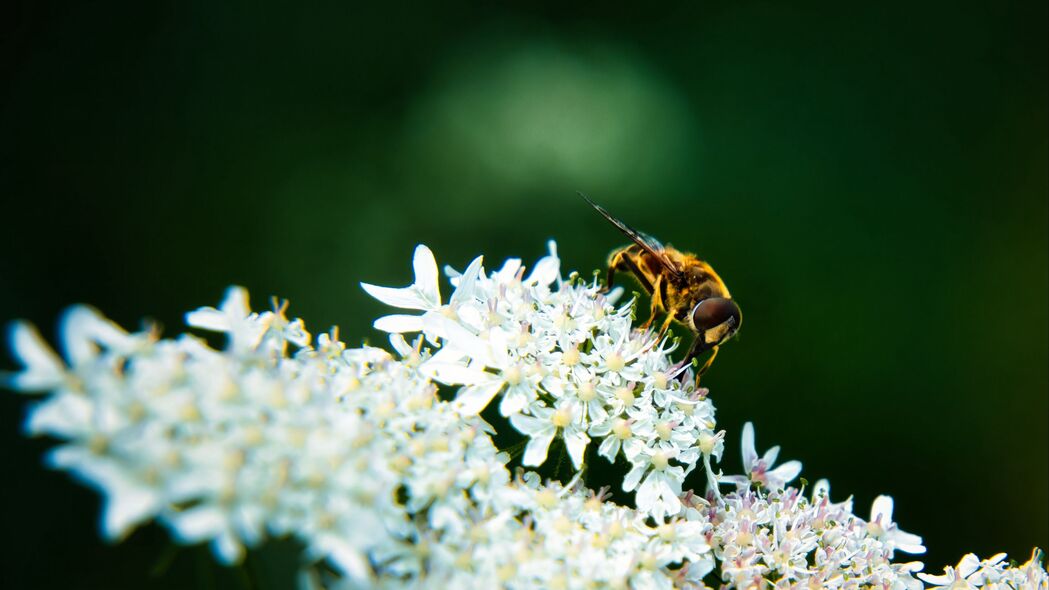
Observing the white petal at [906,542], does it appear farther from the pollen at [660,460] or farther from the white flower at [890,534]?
the pollen at [660,460]

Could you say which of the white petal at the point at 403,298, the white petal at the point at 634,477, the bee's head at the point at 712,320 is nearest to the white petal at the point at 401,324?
the white petal at the point at 403,298

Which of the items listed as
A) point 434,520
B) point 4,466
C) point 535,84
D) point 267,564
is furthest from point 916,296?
point 4,466

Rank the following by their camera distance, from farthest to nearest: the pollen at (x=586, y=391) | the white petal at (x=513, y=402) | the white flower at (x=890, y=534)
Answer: the white flower at (x=890, y=534), the pollen at (x=586, y=391), the white petal at (x=513, y=402)

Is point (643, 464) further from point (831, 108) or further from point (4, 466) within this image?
point (831, 108)

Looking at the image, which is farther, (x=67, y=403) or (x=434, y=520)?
(x=434, y=520)

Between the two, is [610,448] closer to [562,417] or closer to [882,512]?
[562,417]

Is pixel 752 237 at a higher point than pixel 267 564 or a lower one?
higher

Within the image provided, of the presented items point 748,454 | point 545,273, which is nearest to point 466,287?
point 545,273
